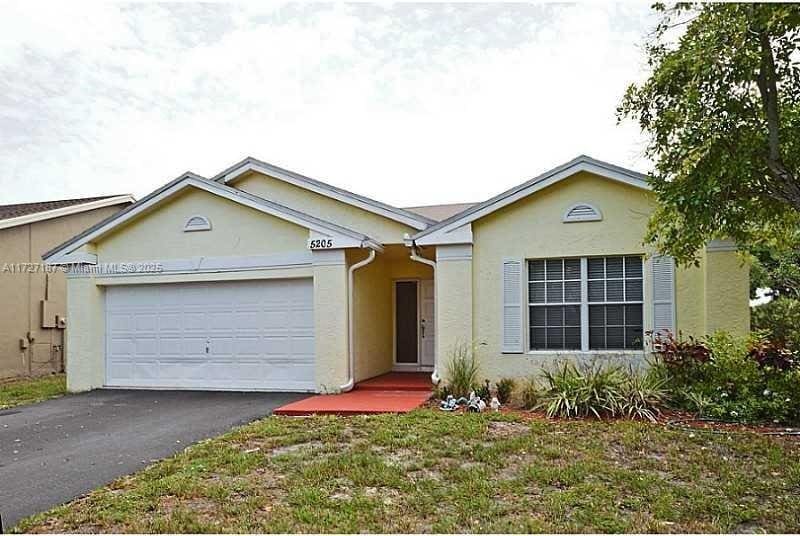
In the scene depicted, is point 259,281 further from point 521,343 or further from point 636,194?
point 636,194

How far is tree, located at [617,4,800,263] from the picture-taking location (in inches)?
256

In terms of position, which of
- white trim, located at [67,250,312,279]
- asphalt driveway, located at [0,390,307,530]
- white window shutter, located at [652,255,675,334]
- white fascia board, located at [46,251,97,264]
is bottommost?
asphalt driveway, located at [0,390,307,530]

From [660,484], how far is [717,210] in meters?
3.11

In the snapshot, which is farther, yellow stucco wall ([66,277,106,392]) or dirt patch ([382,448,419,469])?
yellow stucco wall ([66,277,106,392])

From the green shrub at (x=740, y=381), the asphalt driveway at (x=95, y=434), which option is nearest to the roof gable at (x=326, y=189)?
the asphalt driveway at (x=95, y=434)

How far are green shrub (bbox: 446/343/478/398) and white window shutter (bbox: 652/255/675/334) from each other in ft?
10.2

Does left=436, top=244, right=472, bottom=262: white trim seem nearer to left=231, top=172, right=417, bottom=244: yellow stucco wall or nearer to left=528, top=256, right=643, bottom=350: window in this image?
left=528, top=256, right=643, bottom=350: window

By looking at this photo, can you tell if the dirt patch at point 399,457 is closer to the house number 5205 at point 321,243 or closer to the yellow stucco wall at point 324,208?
the house number 5205 at point 321,243

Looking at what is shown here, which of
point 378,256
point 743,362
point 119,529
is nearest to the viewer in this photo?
point 119,529

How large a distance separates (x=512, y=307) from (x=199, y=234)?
662 centimetres

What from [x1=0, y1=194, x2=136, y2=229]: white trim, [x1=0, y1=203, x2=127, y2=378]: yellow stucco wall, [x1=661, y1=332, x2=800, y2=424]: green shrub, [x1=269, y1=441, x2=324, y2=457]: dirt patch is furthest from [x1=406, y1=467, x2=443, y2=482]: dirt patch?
[x1=0, y1=194, x2=136, y2=229]: white trim

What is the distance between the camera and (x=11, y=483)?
675cm

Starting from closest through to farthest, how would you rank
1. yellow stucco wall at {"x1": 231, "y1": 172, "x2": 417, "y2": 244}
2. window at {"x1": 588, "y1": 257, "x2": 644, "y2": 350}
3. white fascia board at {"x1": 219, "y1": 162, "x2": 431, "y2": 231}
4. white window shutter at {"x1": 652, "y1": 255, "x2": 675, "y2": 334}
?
1. white window shutter at {"x1": 652, "y1": 255, "x2": 675, "y2": 334}
2. window at {"x1": 588, "y1": 257, "x2": 644, "y2": 350}
3. white fascia board at {"x1": 219, "y1": 162, "x2": 431, "y2": 231}
4. yellow stucco wall at {"x1": 231, "y1": 172, "x2": 417, "y2": 244}

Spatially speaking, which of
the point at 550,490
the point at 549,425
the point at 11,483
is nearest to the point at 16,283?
the point at 11,483
